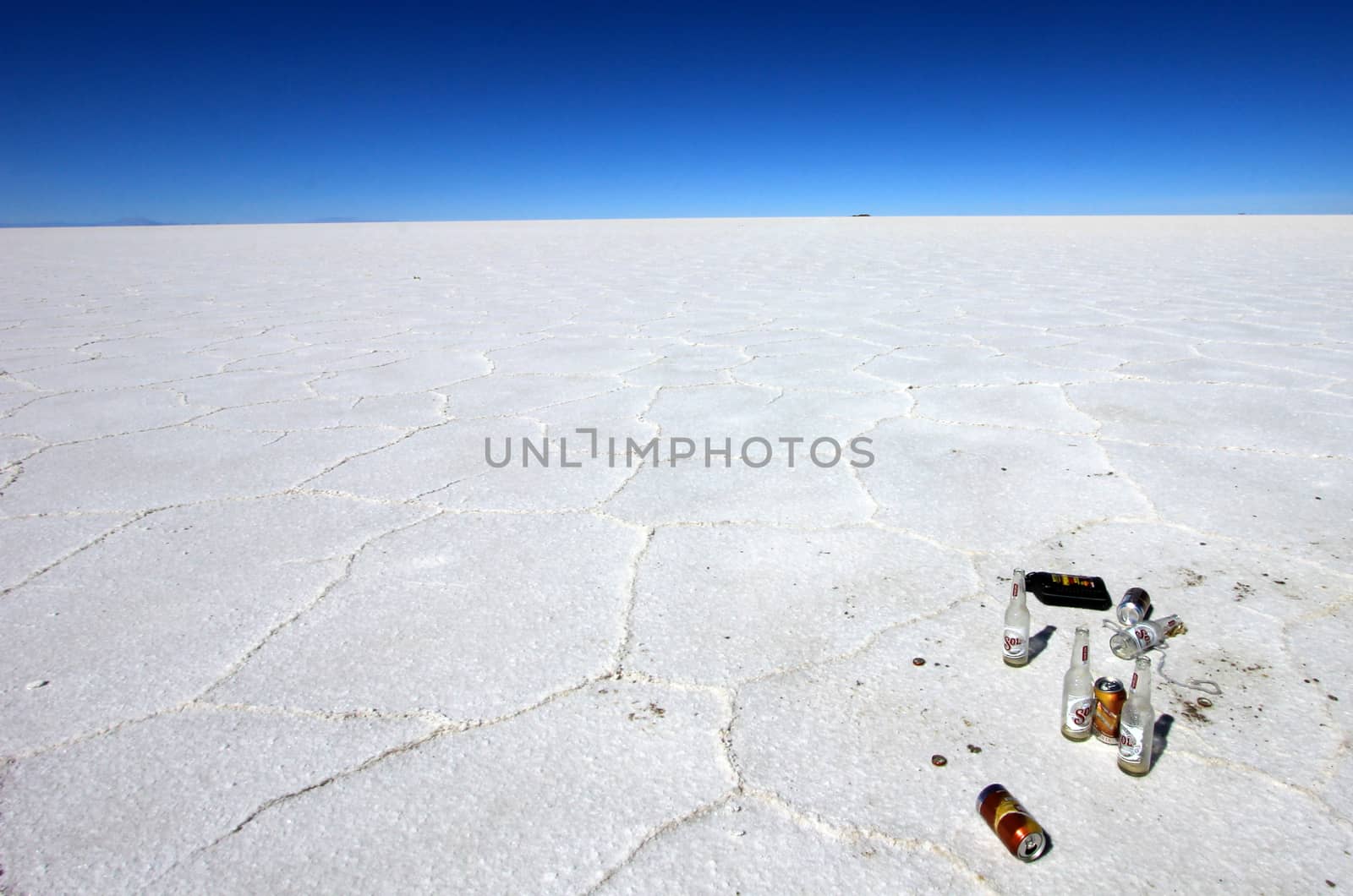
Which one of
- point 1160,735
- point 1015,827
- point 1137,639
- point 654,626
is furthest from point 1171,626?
point 654,626

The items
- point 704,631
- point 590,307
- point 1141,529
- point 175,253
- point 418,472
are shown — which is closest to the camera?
point 704,631

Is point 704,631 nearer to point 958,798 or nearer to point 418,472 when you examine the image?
point 958,798

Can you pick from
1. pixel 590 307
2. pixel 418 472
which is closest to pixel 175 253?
pixel 590 307

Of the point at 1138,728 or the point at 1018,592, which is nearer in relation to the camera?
the point at 1138,728

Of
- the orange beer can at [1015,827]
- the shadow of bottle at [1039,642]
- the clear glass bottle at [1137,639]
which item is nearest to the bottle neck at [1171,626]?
the clear glass bottle at [1137,639]

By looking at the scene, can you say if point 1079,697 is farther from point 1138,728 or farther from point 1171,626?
point 1171,626

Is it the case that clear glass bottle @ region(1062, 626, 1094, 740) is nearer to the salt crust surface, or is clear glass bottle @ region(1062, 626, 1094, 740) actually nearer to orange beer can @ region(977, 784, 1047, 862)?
the salt crust surface
